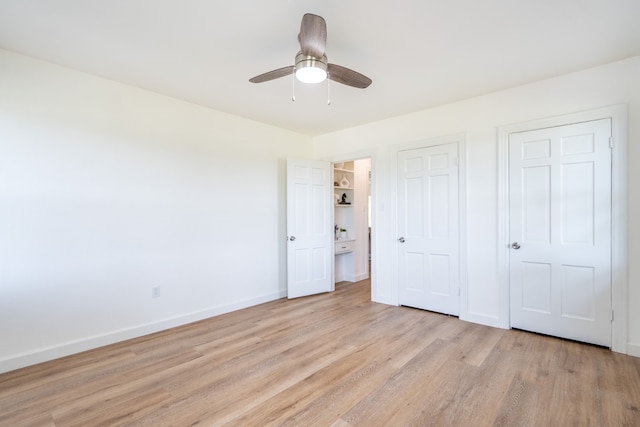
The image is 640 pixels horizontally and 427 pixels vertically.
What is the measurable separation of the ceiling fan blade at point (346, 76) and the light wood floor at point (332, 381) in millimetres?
2239

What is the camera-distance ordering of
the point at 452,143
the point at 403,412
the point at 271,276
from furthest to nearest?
the point at 271,276 < the point at 452,143 < the point at 403,412

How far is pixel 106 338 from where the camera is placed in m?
2.92

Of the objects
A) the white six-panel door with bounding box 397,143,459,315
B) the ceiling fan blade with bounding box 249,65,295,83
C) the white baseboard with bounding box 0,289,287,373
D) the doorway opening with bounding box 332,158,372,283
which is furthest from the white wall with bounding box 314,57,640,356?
the ceiling fan blade with bounding box 249,65,295,83

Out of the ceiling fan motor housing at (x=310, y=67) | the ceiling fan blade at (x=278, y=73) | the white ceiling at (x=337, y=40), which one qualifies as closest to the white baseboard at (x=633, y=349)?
the white ceiling at (x=337, y=40)

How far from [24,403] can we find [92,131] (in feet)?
7.23

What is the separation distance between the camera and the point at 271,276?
4465 mm

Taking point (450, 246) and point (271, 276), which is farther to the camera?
point (271, 276)

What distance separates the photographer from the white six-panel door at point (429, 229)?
3.63m

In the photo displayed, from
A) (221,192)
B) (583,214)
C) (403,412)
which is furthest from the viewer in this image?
(221,192)

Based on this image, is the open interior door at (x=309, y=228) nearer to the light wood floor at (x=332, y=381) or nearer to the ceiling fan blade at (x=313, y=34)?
the light wood floor at (x=332, y=381)

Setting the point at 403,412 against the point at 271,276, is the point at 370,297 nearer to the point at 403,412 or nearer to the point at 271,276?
the point at 271,276

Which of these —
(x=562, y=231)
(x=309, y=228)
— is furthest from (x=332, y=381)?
(x=309, y=228)

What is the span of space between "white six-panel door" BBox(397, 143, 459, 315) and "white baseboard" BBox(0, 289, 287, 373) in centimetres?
218

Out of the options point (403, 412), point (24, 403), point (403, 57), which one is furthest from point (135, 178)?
point (403, 412)
